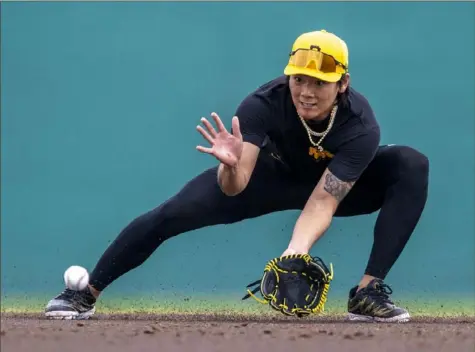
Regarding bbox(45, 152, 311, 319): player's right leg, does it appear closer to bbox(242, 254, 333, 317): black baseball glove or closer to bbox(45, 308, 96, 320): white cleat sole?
bbox(45, 308, 96, 320): white cleat sole

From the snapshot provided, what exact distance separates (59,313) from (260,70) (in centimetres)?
296

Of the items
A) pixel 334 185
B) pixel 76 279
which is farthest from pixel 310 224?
pixel 76 279

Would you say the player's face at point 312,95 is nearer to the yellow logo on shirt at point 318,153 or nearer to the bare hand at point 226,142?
the yellow logo on shirt at point 318,153

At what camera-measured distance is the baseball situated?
15.8 ft

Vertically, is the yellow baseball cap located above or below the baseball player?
above

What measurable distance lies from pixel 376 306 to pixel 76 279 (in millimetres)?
1400

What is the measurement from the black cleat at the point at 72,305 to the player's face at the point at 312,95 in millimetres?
1356

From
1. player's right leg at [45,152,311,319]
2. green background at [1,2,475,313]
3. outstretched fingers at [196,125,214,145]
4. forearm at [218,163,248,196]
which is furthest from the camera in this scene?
green background at [1,2,475,313]

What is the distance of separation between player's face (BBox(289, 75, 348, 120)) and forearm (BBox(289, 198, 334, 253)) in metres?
0.41

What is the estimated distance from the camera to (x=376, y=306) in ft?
15.3

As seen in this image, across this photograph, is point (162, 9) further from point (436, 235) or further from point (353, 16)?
point (436, 235)

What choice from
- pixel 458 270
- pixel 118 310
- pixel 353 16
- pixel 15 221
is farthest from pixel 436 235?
pixel 15 221

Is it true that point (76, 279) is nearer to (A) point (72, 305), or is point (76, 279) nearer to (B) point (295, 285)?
(A) point (72, 305)

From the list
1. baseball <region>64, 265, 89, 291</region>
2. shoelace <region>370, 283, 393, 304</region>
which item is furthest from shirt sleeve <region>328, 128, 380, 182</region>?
baseball <region>64, 265, 89, 291</region>
